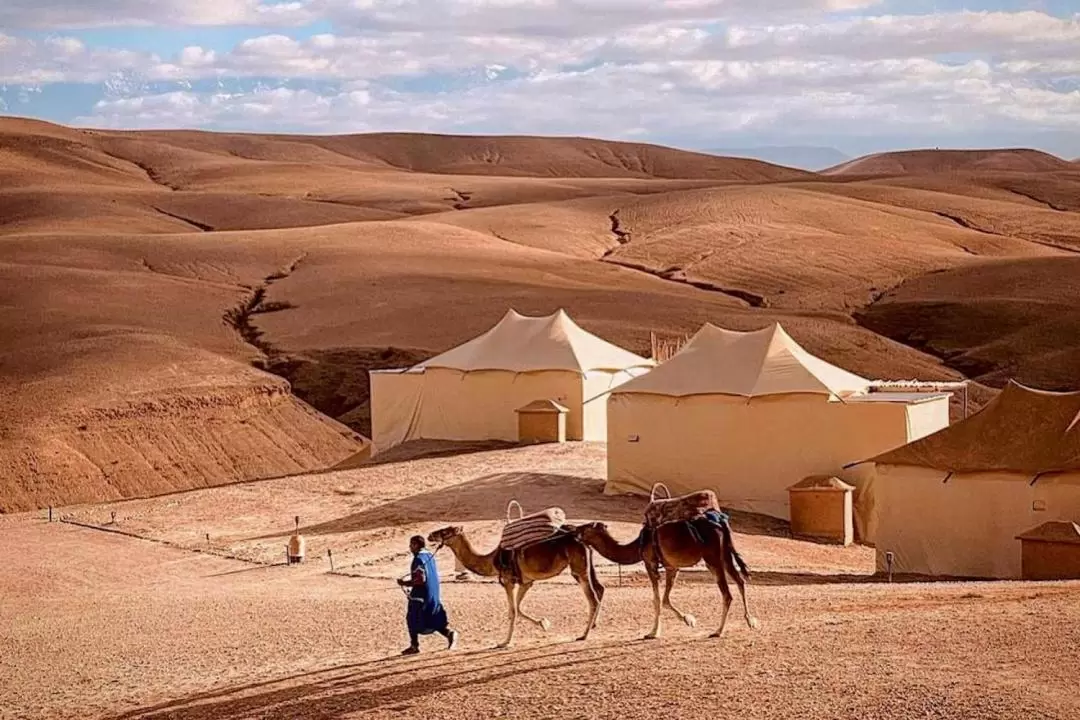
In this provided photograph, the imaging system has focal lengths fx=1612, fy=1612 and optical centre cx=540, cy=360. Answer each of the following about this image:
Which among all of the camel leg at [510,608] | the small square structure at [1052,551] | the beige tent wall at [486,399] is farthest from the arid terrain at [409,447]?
the small square structure at [1052,551]

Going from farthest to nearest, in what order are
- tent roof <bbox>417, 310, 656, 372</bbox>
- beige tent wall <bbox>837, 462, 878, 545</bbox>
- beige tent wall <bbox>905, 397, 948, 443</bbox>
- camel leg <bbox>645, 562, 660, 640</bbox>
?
tent roof <bbox>417, 310, 656, 372</bbox> < beige tent wall <bbox>905, 397, 948, 443</bbox> < beige tent wall <bbox>837, 462, 878, 545</bbox> < camel leg <bbox>645, 562, 660, 640</bbox>

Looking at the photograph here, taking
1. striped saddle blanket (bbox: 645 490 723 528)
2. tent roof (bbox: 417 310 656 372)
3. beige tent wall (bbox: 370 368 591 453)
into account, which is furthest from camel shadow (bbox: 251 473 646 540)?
striped saddle blanket (bbox: 645 490 723 528)

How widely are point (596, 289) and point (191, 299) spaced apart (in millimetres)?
14361

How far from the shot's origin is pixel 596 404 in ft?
114

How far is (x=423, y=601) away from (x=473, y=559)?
1.91 ft

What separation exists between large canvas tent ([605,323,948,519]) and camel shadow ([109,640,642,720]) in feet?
45.8

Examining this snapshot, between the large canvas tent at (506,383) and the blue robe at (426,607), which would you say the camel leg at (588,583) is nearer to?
the blue robe at (426,607)

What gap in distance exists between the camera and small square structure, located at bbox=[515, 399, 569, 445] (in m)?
33.5

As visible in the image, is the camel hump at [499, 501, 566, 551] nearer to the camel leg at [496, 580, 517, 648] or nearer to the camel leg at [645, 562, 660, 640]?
the camel leg at [496, 580, 517, 648]

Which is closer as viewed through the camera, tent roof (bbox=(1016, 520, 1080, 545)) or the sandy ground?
the sandy ground

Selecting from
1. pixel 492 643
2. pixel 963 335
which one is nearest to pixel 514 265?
A: pixel 963 335

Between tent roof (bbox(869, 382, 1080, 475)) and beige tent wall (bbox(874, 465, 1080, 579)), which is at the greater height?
tent roof (bbox(869, 382, 1080, 475))

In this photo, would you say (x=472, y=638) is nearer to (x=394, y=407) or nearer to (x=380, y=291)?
(x=394, y=407)

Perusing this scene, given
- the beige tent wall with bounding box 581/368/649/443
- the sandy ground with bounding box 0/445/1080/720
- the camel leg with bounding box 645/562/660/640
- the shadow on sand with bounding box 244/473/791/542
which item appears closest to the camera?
the sandy ground with bounding box 0/445/1080/720
